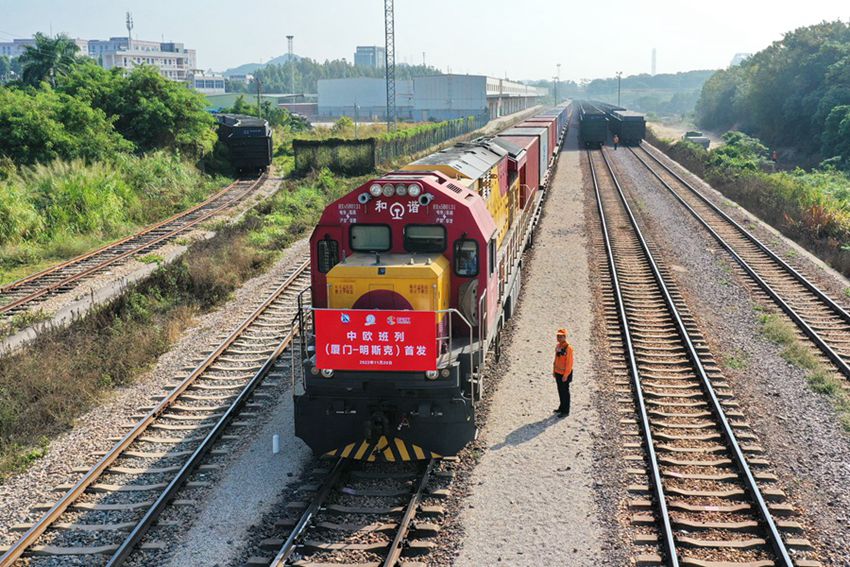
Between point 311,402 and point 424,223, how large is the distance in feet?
9.51

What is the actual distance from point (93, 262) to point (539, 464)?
682 inches

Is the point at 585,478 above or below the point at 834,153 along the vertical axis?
below

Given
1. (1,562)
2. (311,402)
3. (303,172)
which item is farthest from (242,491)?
(303,172)

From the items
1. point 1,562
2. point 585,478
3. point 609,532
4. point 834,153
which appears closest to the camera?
point 1,562

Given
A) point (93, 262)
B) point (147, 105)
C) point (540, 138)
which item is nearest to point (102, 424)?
point (93, 262)

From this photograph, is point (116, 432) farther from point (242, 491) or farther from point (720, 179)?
point (720, 179)

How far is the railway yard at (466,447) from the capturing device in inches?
340

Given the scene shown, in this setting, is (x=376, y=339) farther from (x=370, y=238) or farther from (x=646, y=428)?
(x=646, y=428)

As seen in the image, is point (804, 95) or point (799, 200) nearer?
point (799, 200)

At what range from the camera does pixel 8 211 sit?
2456cm

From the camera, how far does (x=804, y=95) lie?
61.9 m

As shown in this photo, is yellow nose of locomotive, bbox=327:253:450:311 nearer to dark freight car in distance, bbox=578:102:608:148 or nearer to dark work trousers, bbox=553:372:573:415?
dark work trousers, bbox=553:372:573:415

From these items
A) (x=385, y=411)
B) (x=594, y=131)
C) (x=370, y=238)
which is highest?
(x=594, y=131)

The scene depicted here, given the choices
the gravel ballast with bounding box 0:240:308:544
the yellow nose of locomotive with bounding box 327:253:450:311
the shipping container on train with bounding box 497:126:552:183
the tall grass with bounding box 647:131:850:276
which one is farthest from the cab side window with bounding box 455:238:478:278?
the shipping container on train with bounding box 497:126:552:183
